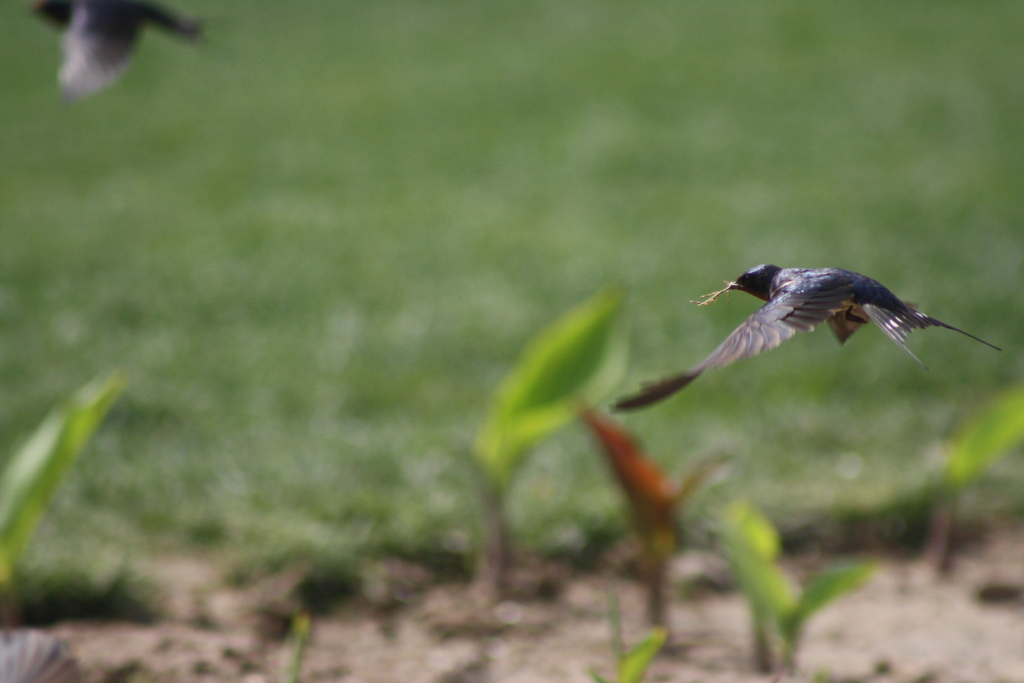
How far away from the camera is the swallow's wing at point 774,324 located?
0.77 meters

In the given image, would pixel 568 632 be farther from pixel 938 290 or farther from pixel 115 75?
pixel 938 290

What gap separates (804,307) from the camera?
37.8 inches

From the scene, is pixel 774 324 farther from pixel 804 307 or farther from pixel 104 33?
pixel 104 33

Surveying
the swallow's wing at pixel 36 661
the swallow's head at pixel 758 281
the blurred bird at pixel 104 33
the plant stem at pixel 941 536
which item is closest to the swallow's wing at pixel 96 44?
the blurred bird at pixel 104 33

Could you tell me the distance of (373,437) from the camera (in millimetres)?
2988

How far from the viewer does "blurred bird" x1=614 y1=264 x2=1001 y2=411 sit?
888 millimetres

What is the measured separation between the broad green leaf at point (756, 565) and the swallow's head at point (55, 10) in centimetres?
137

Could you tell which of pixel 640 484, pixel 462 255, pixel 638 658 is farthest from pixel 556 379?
pixel 462 255

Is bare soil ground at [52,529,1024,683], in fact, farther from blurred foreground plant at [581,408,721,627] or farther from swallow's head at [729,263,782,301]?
swallow's head at [729,263,782,301]

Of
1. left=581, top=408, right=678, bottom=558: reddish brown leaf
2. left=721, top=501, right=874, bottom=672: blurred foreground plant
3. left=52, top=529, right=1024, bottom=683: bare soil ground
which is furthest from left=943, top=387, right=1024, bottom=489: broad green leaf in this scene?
left=581, top=408, right=678, bottom=558: reddish brown leaf

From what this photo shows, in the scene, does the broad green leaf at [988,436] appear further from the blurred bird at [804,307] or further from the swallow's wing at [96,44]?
the swallow's wing at [96,44]

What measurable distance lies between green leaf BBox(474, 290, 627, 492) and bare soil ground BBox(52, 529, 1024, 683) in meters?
0.37

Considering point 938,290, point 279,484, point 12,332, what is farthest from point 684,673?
point 12,332

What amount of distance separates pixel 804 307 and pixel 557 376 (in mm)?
1090
